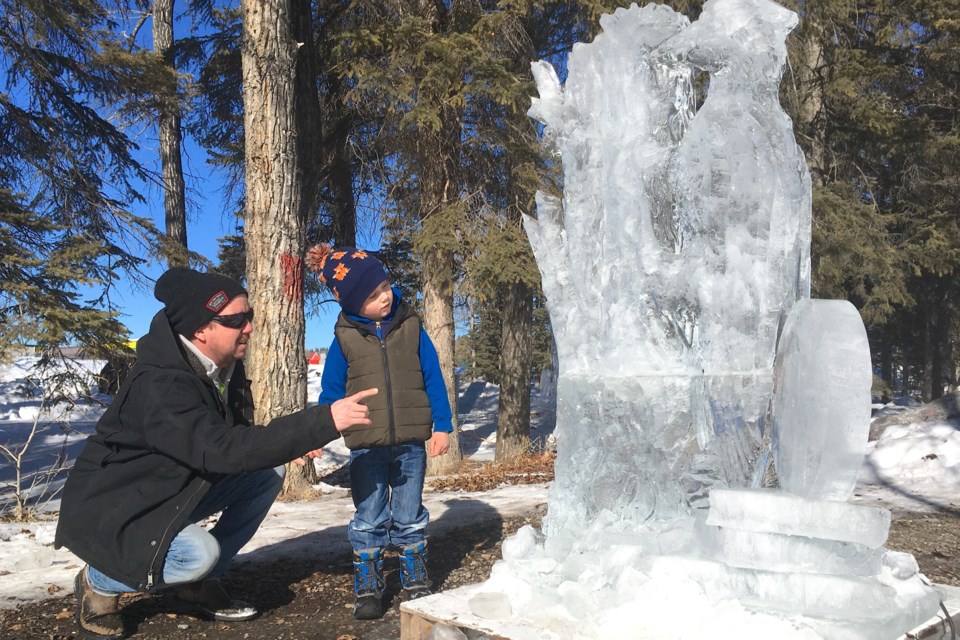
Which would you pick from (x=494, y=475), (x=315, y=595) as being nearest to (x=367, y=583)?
(x=315, y=595)

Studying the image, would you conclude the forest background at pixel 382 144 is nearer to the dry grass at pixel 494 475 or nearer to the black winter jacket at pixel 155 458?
the dry grass at pixel 494 475

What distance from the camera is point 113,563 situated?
262 cm

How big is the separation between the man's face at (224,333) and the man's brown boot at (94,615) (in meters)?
1.02

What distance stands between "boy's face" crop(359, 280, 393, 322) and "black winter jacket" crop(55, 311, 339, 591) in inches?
31.9

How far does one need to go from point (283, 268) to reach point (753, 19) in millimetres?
4696

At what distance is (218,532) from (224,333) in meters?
0.93

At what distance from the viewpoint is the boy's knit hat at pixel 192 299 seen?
2834 millimetres

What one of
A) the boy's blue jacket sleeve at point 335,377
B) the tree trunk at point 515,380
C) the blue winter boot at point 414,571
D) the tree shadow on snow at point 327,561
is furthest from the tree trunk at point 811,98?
the blue winter boot at point 414,571

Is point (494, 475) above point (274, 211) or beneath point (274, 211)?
beneath

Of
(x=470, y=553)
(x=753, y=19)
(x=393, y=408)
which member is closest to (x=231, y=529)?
(x=393, y=408)

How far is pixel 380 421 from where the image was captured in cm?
328

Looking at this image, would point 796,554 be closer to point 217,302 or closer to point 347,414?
point 347,414

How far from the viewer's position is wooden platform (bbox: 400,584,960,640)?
2.15 metres

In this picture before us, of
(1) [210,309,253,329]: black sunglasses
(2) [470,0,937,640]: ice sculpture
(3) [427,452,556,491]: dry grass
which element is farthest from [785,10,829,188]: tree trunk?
(1) [210,309,253,329]: black sunglasses
